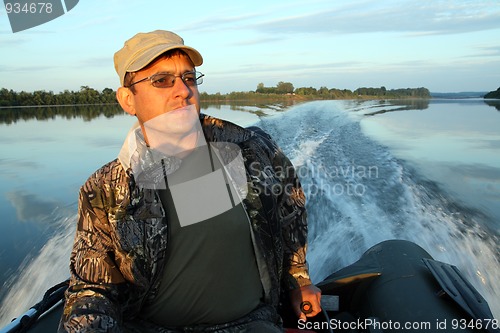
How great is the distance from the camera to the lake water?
11.1 feet

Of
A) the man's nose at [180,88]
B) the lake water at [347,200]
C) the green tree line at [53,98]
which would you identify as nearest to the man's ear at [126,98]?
the man's nose at [180,88]

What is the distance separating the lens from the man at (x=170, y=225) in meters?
1.41

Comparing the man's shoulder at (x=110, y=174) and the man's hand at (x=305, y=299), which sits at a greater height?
the man's shoulder at (x=110, y=174)

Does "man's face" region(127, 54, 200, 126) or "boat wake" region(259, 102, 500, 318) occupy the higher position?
"man's face" region(127, 54, 200, 126)

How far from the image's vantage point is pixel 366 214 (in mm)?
4164

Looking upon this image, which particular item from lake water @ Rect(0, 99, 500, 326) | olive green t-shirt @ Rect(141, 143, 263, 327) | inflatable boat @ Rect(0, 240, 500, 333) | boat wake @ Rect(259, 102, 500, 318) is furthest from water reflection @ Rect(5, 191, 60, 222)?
olive green t-shirt @ Rect(141, 143, 263, 327)

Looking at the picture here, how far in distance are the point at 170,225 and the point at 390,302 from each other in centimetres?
120

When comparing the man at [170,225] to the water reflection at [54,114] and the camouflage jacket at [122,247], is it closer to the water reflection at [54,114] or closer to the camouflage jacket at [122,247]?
the camouflage jacket at [122,247]

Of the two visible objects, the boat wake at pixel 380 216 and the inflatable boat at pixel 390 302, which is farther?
the boat wake at pixel 380 216

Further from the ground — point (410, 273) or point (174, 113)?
point (174, 113)

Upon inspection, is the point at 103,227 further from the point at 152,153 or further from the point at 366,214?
the point at 366,214

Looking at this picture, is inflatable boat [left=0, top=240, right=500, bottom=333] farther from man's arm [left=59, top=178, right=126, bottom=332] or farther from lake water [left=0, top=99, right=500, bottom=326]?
lake water [left=0, top=99, right=500, bottom=326]

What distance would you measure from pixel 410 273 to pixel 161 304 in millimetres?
1310

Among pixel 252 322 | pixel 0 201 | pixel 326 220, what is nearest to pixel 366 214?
pixel 326 220
